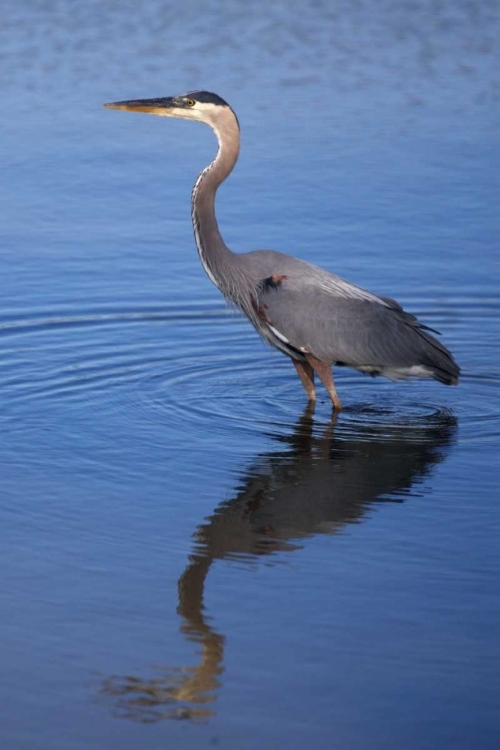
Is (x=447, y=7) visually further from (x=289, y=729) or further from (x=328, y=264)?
(x=289, y=729)

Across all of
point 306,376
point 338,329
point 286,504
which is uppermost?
point 338,329

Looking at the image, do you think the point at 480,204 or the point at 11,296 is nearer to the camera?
the point at 11,296


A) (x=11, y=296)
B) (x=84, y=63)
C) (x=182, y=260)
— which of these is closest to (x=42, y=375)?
(x=11, y=296)

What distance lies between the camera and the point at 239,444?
26.6 ft

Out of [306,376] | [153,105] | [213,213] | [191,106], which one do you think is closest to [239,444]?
[306,376]

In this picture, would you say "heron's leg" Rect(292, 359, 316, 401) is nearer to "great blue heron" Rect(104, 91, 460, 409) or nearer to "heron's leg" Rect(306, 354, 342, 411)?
"great blue heron" Rect(104, 91, 460, 409)

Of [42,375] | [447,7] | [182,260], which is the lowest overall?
[42,375]

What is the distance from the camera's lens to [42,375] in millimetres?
9180

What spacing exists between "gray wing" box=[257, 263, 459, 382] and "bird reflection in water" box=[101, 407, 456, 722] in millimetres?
392

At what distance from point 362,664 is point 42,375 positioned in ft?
14.1

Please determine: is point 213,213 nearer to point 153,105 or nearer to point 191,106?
point 191,106

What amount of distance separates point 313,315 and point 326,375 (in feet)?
1.25

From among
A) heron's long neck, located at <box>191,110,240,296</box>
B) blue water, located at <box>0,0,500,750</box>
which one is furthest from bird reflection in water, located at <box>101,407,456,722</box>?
heron's long neck, located at <box>191,110,240,296</box>

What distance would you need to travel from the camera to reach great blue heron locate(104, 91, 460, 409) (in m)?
8.88
